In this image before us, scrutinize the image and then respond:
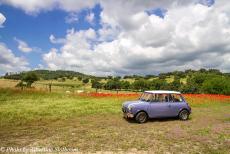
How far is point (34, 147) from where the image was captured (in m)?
9.64

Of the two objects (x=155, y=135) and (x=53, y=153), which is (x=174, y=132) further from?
(x=53, y=153)

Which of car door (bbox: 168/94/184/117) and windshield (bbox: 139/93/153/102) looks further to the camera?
car door (bbox: 168/94/184/117)

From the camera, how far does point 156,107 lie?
16312 mm

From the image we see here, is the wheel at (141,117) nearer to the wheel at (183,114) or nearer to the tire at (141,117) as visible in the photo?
the tire at (141,117)

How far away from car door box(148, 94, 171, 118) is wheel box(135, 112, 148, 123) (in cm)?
36

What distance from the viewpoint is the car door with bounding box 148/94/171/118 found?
53.1 ft

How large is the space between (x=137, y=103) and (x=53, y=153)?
7.77 m

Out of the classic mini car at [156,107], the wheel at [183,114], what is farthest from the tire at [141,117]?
the wheel at [183,114]

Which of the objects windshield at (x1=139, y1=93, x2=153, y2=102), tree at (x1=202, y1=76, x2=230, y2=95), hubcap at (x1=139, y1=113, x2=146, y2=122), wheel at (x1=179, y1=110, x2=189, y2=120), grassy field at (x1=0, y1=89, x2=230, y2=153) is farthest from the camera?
tree at (x1=202, y1=76, x2=230, y2=95)

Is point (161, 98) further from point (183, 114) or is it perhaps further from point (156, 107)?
point (183, 114)

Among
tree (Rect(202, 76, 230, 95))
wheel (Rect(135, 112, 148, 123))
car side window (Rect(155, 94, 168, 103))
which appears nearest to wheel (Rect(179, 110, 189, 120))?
car side window (Rect(155, 94, 168, 103))

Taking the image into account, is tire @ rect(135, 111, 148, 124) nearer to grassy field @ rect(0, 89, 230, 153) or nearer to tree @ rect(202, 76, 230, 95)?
grassy field @ rect(0, 89, 230, 153)

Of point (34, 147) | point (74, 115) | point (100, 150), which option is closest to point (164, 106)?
point (74, 115)

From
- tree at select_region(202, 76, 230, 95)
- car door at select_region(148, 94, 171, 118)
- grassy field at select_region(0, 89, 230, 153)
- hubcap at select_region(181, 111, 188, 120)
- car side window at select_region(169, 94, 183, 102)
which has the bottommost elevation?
grassy field at select_region(0, 89, 230, 153)
